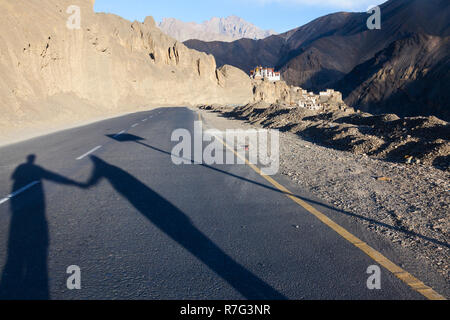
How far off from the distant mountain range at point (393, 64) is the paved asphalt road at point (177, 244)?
8527cm

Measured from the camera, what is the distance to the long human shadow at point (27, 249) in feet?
8.97

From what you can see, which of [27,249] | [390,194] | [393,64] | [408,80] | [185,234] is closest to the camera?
[27,249]

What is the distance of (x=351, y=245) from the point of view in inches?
142

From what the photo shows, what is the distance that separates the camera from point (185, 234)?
12.8 feet

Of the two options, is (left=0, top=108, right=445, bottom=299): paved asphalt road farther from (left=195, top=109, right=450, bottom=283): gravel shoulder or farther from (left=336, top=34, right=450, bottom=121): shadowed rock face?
(left=336, top=34, right=450, bottom=121): shadowed rock face

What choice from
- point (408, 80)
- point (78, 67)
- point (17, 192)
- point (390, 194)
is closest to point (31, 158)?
point (17, 192)

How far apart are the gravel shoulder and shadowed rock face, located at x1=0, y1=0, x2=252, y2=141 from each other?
723 inches

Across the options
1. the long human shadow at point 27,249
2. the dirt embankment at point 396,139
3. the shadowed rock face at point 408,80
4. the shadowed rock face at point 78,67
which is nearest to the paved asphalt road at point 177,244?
the long human shadow at point 27,249

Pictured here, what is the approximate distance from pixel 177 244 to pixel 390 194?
395 centimetres

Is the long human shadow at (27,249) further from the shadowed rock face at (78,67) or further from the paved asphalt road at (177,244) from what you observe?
the shadowed rock face at (78,67)

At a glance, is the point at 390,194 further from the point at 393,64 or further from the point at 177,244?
the point at 393,64

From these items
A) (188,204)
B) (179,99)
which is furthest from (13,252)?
(179,99)

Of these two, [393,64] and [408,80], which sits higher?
[393,64]

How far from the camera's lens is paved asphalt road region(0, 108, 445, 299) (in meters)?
2.80
